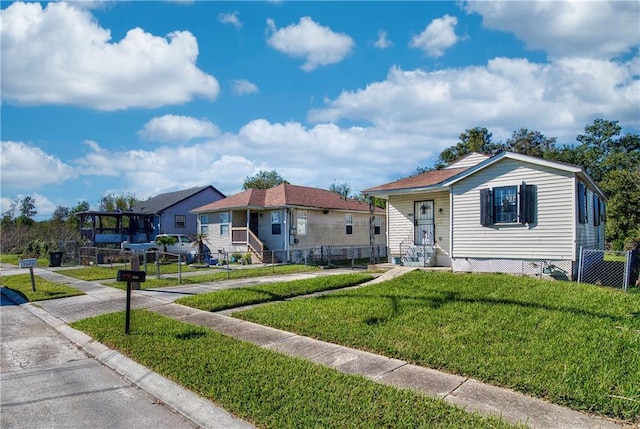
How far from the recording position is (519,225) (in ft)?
40.3

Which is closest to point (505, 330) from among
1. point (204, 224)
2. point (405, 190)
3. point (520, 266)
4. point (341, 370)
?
point (341, 370)

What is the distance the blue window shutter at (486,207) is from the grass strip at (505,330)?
9.53ft

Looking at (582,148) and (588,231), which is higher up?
(582,148)

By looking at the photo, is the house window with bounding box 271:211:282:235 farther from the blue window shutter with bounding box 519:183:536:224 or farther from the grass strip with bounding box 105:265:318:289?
the blue window shutter with bounding box 519:183:536:224

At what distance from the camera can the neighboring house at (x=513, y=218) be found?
1159 cm

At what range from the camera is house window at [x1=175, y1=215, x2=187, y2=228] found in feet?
107

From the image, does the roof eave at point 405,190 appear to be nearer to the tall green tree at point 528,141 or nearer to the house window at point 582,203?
the house window at point 582,203

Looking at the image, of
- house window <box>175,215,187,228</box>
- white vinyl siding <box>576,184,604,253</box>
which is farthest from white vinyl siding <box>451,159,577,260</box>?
house window <box>175,215,187,228</box>

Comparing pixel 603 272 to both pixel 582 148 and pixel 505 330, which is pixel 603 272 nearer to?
pixel 505 330

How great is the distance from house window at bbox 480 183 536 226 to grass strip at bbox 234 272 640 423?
8.48 feet

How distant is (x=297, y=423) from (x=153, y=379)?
7.48 ft

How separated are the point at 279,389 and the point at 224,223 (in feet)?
68.8

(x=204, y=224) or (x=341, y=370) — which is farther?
(x=204, y=224)

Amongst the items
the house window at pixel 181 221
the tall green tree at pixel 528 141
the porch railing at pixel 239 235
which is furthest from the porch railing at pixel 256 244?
the tall green tree at pixel 528 141
